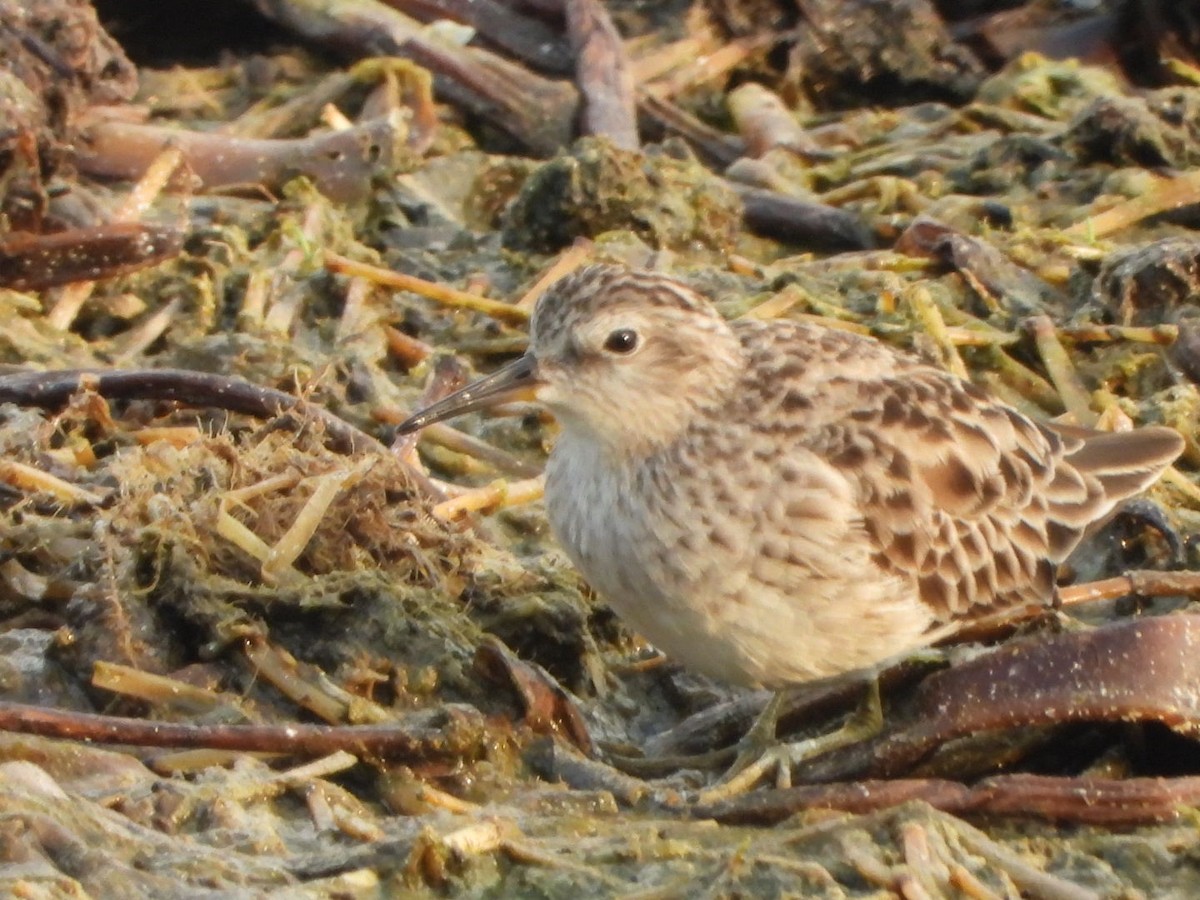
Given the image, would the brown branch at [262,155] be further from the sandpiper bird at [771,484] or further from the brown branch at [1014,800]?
the brown branch at [1014,800]

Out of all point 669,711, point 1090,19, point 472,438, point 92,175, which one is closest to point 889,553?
point 669,711

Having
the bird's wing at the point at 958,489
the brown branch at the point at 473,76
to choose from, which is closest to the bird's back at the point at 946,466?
the bird's wing at the point at 958,489

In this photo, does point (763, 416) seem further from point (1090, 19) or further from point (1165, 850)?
point (1090, 19)

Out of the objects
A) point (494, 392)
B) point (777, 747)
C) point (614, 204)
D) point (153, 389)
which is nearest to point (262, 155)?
point (614, 204)

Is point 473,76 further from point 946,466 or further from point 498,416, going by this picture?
point 946,466

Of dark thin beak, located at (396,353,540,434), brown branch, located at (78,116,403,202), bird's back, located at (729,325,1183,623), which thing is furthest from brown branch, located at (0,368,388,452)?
brown branch, located at (78,116,403,202)
